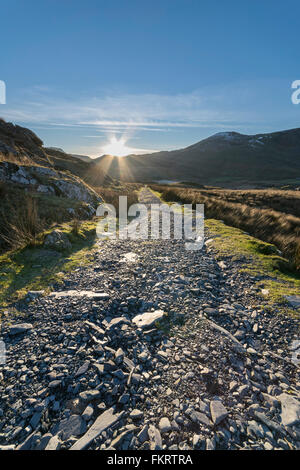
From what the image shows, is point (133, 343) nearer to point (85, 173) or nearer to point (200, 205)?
point (200, 205)

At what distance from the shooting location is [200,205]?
61.1ft

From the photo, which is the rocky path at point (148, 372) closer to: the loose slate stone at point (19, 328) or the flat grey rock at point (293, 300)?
the loose slate stone at point (19, 328)

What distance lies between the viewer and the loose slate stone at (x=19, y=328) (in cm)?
369

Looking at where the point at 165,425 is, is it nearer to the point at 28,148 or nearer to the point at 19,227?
the point at 19,227

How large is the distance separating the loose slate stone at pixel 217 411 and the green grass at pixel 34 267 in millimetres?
4366

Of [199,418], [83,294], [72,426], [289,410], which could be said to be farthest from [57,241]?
[289,410]

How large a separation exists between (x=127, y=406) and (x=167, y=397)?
1.85ft

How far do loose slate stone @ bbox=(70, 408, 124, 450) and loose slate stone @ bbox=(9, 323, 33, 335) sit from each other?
2189 millimetres

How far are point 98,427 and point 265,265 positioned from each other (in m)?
6.33

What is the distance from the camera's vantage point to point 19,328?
12.3 feet

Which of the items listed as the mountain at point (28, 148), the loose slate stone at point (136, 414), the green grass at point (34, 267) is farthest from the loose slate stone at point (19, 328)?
the mountain at point (28, 148)

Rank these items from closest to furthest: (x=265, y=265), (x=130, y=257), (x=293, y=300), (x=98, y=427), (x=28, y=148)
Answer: (x=98, y=427), (x=293, y=300), (x=265, y=265), (x=130, y=257), (x=28, y=148)

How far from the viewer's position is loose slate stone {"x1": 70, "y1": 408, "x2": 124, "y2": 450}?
2230mm
